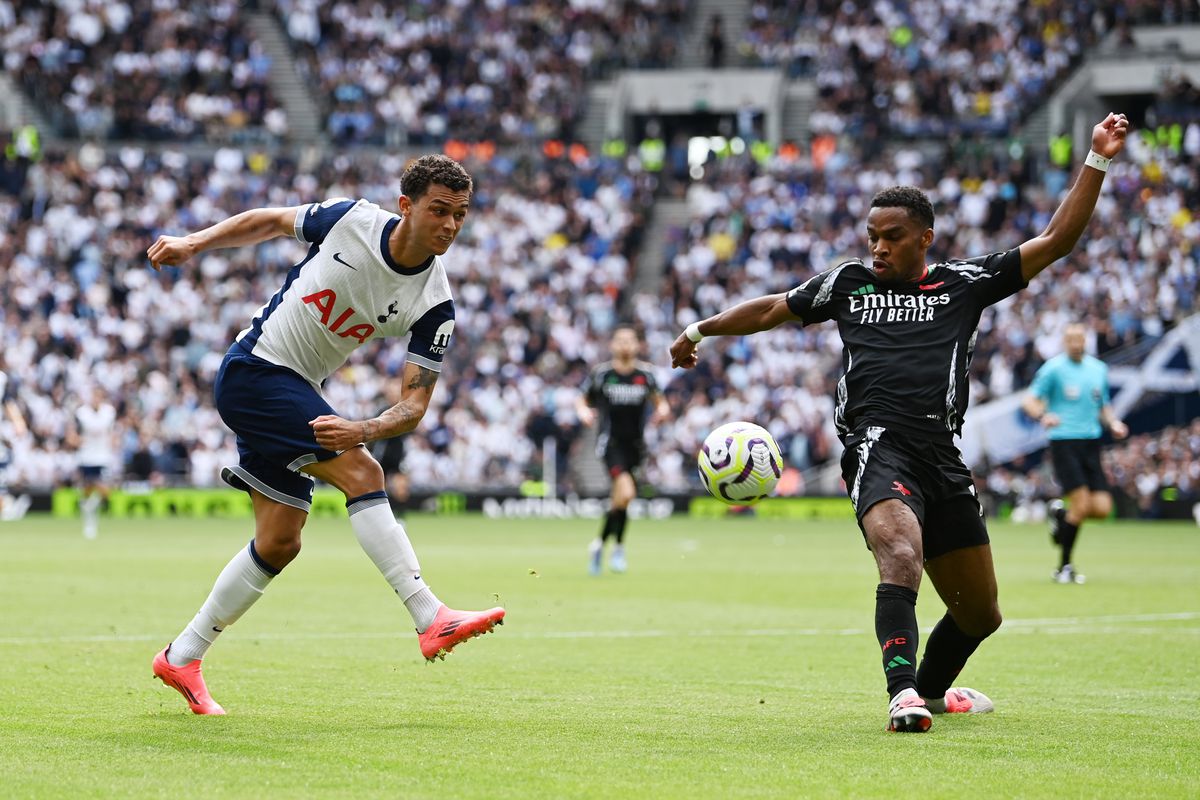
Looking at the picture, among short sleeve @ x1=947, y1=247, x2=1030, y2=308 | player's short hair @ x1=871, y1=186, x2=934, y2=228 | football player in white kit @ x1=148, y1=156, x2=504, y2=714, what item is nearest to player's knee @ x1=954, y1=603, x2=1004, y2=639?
short sleeve @ x1=947, y1=247, x2=1030, y2=308

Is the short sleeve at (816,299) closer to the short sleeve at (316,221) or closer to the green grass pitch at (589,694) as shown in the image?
the green grass pitch at (589,694)

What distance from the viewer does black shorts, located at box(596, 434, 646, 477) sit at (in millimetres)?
20109

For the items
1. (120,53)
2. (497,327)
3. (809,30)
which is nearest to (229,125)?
(120,53)

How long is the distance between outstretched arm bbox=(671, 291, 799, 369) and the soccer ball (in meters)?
0.56

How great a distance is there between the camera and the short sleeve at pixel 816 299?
311 inches

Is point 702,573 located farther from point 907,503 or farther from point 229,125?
point 229,125

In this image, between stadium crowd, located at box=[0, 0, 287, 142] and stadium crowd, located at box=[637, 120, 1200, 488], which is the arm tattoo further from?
stadium crowd, located at box=[0, 0, 287, 142]

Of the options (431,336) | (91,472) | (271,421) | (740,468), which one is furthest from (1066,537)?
(91,472)

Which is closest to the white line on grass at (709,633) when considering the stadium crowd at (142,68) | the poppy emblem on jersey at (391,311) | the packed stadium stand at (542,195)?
the poppy emblem on jersey at (391,311)

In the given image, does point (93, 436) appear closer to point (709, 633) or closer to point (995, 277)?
point (709, 633)

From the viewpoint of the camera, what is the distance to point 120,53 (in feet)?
149

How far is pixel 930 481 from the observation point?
7.66 m

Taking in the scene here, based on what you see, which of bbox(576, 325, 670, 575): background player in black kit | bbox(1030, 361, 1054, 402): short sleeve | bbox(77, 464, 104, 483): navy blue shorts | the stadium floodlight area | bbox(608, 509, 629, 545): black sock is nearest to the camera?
bbox(1030, 361, 1054, 402): short sleeve

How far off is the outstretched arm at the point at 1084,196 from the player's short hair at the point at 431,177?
2603mm
